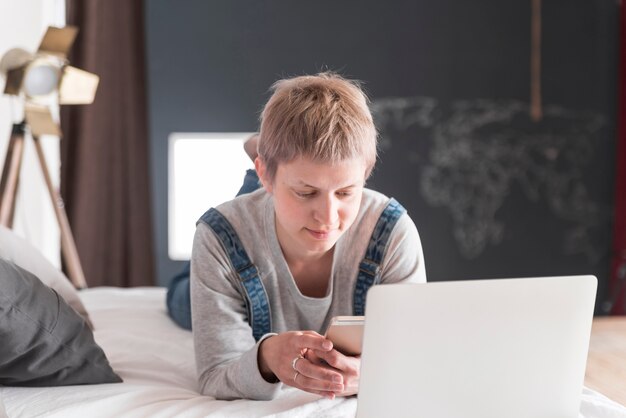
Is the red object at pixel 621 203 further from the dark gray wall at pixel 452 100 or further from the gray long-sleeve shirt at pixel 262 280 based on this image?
the gray long-sleeve shirt at pixel 262 280

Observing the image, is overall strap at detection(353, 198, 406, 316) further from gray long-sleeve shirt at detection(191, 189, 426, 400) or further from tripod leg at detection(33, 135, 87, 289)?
tripod leg at detection(33, 135, 87, 289)

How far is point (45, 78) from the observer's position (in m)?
2.91

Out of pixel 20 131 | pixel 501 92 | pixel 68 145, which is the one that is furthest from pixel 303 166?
pixel 501 92

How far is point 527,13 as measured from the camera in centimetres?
428

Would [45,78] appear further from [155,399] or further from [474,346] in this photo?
[474,346]

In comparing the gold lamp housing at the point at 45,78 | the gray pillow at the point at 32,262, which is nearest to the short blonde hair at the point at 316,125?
the gray pillow at the point at 32,262

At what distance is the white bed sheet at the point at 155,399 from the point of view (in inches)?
52.4

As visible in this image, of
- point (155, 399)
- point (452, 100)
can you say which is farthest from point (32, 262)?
point (452, 100)

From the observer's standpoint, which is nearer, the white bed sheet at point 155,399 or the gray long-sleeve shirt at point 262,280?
the white bed sheet at point 155,399

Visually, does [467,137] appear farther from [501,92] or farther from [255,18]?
[255,18]

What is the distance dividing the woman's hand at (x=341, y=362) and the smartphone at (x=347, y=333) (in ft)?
0.04

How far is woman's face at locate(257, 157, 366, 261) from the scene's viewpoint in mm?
1330

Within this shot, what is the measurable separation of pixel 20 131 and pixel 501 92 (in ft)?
8.05

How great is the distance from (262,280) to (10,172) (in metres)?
1.74
